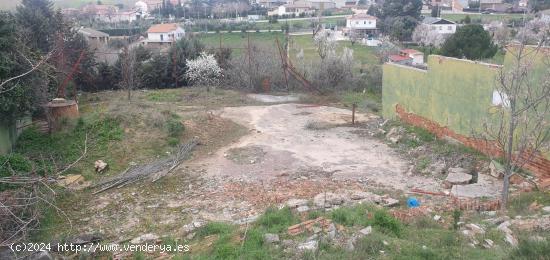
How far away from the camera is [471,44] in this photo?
32.0 metres

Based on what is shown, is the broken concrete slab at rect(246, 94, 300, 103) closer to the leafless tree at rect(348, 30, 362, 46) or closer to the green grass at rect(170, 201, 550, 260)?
the green grass at rect(170, 201, 550, 260)

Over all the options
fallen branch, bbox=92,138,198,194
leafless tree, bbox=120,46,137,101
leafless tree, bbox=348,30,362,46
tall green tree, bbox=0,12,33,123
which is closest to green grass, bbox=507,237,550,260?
fallen branch, bbox=92,138,198,194

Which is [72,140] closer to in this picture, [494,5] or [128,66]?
[128,66]

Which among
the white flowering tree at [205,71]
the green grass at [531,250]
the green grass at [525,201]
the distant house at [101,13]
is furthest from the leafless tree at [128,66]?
the distant house at [101,13]

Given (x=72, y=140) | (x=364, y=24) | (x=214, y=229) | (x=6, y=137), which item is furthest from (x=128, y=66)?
(x=364, y=24)

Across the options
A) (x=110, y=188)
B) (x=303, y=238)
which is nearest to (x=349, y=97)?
(x=110, y=188)

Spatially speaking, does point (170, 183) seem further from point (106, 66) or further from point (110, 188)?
point (106, 66)

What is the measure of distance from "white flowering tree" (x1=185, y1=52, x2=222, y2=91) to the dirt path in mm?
7890

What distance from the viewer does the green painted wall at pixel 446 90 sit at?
12.3 meters

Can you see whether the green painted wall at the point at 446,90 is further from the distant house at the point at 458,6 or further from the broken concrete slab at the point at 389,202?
the distant house at the point at 458,6

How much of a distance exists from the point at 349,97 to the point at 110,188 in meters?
14.6

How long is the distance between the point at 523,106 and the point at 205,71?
18827mm

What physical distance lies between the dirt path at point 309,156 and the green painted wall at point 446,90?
1.87 m

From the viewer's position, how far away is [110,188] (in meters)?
11.5
